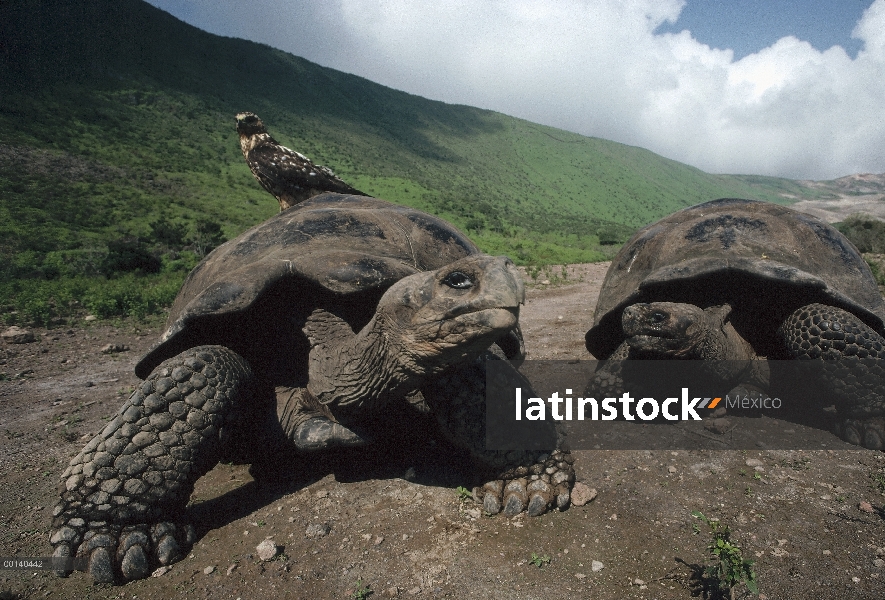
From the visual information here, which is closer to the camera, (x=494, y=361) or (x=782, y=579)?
(x=782, y=579)

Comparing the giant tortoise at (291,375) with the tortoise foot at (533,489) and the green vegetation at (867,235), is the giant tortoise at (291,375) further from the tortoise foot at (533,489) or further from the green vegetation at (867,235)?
the green vegetation at (867,235)

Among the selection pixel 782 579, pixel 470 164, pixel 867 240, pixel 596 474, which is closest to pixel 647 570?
pixel 782 579

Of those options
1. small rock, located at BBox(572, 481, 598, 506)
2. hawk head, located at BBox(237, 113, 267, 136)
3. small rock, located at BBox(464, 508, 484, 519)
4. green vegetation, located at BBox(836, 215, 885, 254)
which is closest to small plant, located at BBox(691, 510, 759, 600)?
small rock, located at BBox(572, 481, 598, 506)

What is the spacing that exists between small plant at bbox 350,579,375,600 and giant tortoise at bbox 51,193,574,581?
58 cm

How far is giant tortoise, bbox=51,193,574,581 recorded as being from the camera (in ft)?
5.91

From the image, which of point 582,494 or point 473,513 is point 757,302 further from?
point 473,513

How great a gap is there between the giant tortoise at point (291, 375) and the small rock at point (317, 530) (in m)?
0.33

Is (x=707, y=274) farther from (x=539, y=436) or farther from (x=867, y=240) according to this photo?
(x=867, y=240)

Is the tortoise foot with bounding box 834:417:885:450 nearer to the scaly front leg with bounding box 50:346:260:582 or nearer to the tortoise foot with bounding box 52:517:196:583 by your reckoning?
the scaly front leg with bounding box 50:346:260:582

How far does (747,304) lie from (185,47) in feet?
282

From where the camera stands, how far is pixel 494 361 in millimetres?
2555

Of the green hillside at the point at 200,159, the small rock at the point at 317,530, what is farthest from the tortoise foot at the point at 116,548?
the green hillside at the point at 200,159

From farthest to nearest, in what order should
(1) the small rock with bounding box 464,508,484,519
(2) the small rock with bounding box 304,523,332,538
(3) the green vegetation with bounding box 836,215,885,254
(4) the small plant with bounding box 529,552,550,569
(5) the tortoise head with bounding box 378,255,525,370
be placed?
(3) the green vegetation with bounding box 836,215,885,254 < (1) the small rock with bounding box 464,508,484,519 < (2) the small rock with bounding box 304,523,332,538 < (4) the small plant with bounding box 529,552,550,569 < (5) the tortoise head with bounding box 378,255,525,370

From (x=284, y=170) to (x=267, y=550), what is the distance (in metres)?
3.78
